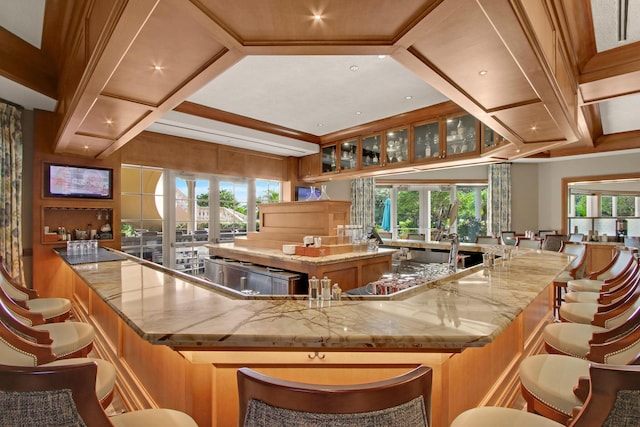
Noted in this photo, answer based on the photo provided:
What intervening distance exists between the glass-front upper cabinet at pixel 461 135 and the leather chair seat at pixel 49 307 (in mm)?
4633

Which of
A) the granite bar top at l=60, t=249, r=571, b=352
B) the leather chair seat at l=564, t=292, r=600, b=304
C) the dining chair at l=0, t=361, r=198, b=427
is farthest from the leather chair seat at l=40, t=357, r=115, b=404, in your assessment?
the leather chair seat at l=564, t=292, r=600, b=304

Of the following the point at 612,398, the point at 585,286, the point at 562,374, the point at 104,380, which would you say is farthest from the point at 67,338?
the point at 585,286

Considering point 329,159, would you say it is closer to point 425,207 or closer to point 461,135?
point 461,135

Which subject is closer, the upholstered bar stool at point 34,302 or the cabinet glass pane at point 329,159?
the upholstered bar stool at point 34,302

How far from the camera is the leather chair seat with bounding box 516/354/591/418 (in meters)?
1.37

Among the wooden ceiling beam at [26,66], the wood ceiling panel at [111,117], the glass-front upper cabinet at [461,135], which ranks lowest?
the wood ceiling panel at [111,117]

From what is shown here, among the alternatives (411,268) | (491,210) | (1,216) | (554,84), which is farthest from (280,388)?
(491,210)

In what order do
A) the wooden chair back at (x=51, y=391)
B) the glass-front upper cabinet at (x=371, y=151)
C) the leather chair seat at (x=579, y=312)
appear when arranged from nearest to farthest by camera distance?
the wooden chair back at (x=51, y=391)
the leather chair seat at (x=579, y=312)
the glass-front upper cabinet at (x=371, y=151)

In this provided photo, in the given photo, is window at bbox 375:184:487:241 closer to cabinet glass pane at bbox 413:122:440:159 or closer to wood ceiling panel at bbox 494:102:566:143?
cabinet glass pane at bbox 413:122:440:159

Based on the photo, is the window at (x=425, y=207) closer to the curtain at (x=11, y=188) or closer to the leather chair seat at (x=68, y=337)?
the curtain at (x=11, y=188)

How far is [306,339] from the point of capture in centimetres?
111

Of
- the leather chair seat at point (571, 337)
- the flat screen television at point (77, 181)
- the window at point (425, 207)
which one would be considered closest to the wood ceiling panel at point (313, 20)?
the leather chair seat at point (571, 337)

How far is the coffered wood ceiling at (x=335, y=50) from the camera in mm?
1420

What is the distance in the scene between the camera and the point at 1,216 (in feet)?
12.2
